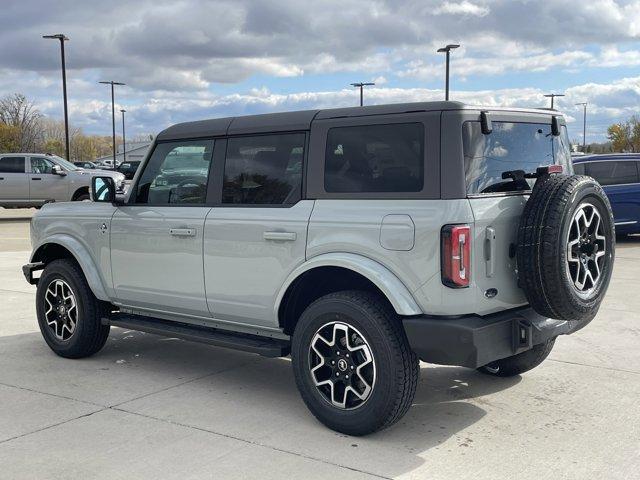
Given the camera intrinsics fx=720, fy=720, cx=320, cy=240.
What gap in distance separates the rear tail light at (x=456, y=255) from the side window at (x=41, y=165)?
18368mm

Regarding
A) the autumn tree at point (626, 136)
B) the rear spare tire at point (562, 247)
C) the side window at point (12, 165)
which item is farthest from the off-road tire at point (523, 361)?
the autumn tree at point (626, 136)

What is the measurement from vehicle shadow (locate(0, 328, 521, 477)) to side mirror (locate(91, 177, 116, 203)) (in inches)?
52.6

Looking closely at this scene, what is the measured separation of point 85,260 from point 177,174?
45.0 inches

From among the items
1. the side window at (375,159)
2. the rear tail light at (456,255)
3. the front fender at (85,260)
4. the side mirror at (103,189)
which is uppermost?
the side window at (375,159)

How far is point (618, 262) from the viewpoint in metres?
11.4

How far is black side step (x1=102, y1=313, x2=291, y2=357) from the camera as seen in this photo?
461 cm

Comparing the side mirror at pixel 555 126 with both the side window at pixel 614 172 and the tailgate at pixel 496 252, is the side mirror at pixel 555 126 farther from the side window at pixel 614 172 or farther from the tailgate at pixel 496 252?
the side window at pixel 614 172

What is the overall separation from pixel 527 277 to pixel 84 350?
→ 3655mm

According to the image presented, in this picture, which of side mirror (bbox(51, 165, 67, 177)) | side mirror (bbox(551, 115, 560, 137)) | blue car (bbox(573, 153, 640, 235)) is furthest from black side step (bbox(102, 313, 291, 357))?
side mirror (bbox(51, 165, 67, 177))

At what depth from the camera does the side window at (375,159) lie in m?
4.02

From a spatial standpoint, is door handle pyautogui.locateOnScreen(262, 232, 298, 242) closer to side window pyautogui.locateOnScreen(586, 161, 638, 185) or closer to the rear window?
the rear window

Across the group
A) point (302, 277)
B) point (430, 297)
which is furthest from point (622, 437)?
point (302, 277)

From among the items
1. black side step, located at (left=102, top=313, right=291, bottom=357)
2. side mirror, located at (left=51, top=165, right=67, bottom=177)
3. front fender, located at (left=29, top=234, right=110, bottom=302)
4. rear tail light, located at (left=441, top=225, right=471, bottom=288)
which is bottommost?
black side step, located at (left=102, top=313, right=291, bottom=357)

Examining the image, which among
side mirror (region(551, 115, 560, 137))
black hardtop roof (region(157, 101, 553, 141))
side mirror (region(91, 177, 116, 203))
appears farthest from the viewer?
side mirror (region(91, 177, 116, 203))
